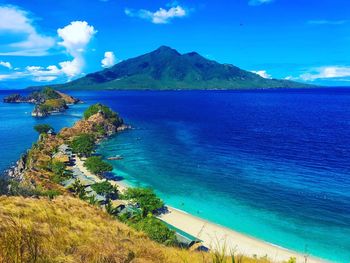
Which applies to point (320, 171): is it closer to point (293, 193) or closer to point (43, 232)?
point (293, 193)

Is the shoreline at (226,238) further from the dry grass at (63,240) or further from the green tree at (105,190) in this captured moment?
the dry grass at (63,240)

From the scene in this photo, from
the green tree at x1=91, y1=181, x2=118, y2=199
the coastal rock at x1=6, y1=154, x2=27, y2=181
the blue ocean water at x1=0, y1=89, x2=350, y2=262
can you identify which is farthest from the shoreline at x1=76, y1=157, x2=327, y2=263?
the coastal rock at x1=6, y1=154, x2=27, y2=181

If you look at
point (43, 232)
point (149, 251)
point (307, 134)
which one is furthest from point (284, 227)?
point (307, 134)

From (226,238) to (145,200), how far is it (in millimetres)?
14395

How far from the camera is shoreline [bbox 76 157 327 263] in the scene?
136 feet

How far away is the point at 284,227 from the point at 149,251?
141 ft

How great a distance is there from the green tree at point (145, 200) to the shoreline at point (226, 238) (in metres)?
2.31

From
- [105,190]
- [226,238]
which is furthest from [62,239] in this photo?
[105,190]

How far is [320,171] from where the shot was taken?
75.6m

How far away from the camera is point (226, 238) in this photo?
46.1 meters

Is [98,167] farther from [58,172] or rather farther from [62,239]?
[62,239]

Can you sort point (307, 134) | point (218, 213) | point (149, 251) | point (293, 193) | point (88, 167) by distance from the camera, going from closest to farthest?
point (149, 251) < point (218, 213) < point (293, 193) < point (88, 167) < point (307, 134)

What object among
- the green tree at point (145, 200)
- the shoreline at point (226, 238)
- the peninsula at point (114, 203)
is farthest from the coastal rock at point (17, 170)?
the shoreline at point (226, 238)

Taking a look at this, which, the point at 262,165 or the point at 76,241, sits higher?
the point at 76,241
